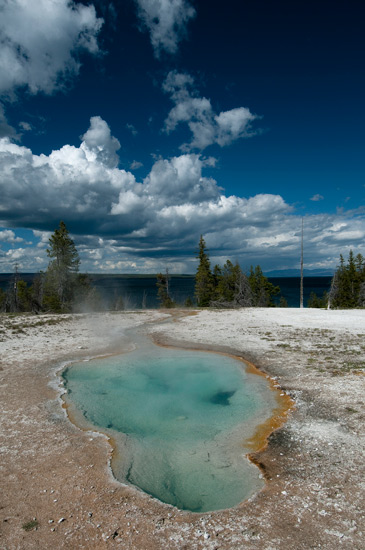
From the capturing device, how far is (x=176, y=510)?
4.84m

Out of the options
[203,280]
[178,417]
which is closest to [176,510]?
[178,417]

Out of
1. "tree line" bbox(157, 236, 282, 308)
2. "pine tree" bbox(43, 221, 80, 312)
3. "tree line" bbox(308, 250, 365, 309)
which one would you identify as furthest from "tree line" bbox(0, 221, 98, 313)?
"tree line" bbox(308, 250, 365, 309)

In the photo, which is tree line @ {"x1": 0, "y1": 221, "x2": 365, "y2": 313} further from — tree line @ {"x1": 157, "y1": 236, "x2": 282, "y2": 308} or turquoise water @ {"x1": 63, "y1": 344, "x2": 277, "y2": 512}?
turquoise water @ {"x1": 63, "y1": 344, "x2": 277, "y2": 512}

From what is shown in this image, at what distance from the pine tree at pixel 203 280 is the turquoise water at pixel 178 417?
37296mm

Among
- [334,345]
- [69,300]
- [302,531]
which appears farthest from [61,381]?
[69,300]

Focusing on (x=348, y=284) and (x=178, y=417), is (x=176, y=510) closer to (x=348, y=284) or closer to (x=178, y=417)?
(x=178, y=417)

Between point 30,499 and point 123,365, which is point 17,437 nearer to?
point 30,499

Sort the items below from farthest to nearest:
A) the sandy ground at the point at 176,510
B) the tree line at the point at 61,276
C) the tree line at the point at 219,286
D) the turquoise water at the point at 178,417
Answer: the tree line at the point at 219,286 < the tree line at the point at 61,276 < the turquoise water at the point at 178,417 < the sandy ground at the point at 176,510

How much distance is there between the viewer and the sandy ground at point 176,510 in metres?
4.20

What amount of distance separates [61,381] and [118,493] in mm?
6734

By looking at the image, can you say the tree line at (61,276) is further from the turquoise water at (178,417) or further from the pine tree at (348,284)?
the pine tree at (348,284)

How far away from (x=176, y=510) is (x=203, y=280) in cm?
4818

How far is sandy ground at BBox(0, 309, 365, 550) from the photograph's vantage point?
4.20 m

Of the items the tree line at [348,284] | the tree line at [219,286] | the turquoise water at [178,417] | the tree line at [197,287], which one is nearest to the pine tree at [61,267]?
the tree line at [197,287]
